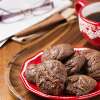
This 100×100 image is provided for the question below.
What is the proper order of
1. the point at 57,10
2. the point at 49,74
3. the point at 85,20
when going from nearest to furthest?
the point at 49,74 → the point at 85,20 → the point at 57,10

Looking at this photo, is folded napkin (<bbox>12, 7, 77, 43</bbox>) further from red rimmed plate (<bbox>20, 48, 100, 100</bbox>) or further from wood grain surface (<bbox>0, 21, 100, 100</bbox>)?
red rimmed plate (<bbox>20, 48, 100, 100</bbox>)

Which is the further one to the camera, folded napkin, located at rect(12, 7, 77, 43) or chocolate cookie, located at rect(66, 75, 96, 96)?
folded napkin, located at rect(12, 7, 77, 43)

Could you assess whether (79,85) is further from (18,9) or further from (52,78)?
(18,9)

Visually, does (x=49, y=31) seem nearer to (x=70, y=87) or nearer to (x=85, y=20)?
(x=85, y=20)

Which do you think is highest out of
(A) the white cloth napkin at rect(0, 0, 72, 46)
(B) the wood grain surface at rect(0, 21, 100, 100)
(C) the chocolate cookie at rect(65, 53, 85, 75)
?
(C) the chocolate cookie at rect(65, 53, 85, 75)

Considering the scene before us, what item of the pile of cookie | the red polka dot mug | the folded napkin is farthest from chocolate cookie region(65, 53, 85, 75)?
the folded napkin

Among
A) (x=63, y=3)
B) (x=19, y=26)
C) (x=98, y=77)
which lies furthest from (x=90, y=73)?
(x=63, y=3)

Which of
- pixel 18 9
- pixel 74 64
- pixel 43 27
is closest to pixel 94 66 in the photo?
pixel 74 64

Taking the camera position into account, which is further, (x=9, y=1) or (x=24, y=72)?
(x=9, y=1)

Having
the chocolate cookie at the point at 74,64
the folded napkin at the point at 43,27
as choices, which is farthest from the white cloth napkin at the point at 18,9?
the chocolate cookie at the point at 74,64
